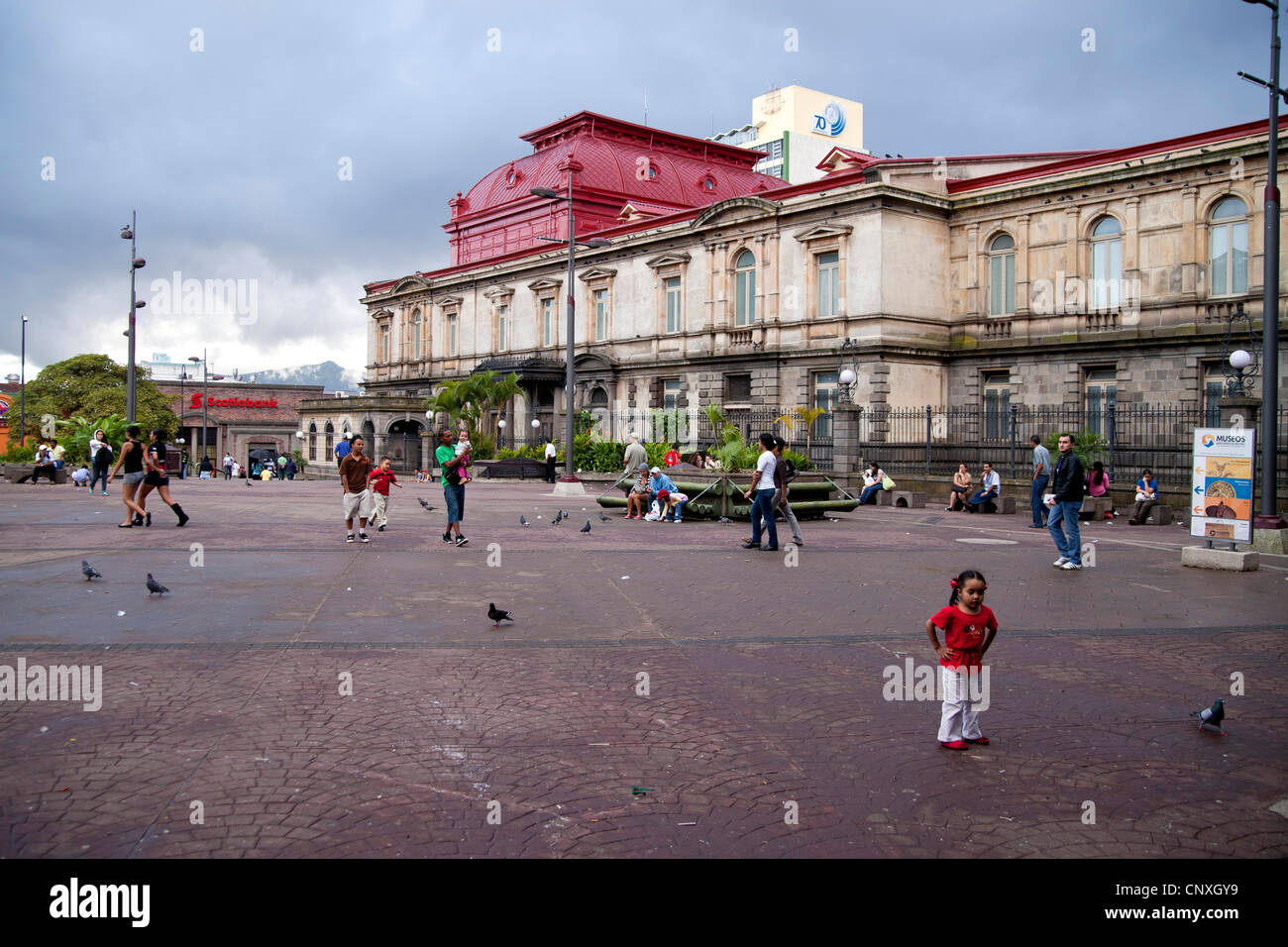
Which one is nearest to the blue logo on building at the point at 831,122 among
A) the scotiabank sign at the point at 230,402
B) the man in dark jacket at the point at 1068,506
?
the scotiabank sign at the point at 230,402

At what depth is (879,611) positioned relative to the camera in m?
10.0

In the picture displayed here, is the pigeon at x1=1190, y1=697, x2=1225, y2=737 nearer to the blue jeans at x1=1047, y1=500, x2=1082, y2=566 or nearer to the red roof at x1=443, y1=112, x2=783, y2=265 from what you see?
the blue jeans at x1=1047, y1=500, x2=1082, y2=566

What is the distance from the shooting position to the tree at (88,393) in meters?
71.6

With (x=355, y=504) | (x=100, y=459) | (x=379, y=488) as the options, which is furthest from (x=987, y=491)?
(x=100, y=459)

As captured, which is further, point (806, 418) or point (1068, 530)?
point (806, 418)

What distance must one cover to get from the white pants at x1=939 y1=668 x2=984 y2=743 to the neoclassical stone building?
2713 centimetres

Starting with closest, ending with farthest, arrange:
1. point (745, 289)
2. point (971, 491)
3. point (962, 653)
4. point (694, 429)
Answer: point (962, 653)
point (971, 491)
point (745, 289)
point (694, 429)

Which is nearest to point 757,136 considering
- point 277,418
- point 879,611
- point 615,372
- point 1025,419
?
point 277,418

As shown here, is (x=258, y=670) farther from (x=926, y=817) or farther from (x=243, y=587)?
(x=926, y=817)

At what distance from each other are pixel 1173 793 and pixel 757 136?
116493mm

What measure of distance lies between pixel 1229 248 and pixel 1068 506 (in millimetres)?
20510

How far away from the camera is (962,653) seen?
578 centimetres

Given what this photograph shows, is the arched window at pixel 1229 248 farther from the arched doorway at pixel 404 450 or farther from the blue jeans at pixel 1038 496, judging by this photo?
the arched doorway at pixel 404 450

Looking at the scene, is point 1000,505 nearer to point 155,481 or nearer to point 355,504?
point 355,504
